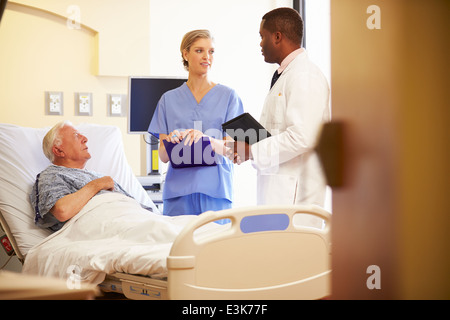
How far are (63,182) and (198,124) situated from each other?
2.10 ft

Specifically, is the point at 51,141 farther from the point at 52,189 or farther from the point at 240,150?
the point at 240,150

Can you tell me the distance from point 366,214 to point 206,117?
163 cm

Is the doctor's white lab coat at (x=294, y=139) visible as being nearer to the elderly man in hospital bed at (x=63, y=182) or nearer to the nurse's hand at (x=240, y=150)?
the nurse's hand at (x=240, y=150)

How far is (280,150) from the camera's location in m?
1.69

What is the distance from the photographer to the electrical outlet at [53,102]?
327cm

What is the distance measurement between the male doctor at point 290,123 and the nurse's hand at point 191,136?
268mm

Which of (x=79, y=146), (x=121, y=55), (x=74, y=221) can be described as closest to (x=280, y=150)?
(x=74, y=221)

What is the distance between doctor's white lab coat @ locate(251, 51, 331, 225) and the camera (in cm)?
167

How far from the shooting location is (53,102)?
3.28m

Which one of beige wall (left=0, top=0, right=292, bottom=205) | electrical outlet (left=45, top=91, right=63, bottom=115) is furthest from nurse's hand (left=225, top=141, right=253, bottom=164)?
electrical outlet (left=45, top=91, right=63, bottom=115)

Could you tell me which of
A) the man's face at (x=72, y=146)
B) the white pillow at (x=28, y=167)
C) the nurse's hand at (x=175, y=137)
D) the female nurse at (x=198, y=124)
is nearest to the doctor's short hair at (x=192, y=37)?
the female nurse at (x=198, y=124)

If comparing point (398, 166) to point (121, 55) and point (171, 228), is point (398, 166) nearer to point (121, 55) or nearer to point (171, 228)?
point (171, 228)

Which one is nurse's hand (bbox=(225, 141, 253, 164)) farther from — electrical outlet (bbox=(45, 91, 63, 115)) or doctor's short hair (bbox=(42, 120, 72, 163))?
electrical outlet (bbox=(45, 91, 63, 115))

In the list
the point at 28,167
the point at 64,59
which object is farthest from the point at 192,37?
the point at 64,59
